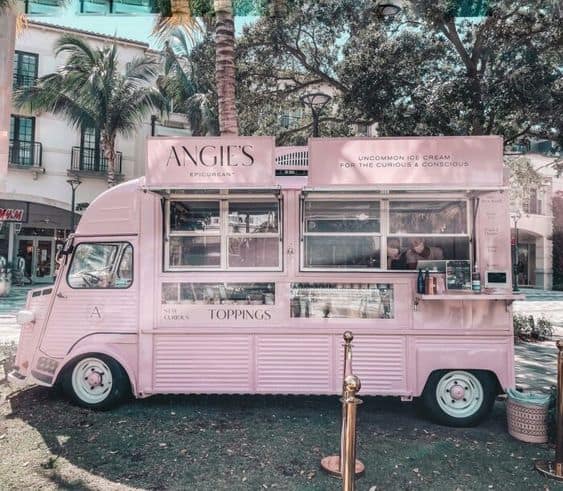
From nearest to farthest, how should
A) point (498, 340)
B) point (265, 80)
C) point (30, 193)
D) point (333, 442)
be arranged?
point (333, 442), point (498, 340), point (265, 80), point (30, 193)

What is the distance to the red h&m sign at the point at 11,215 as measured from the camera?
23562 millimetres

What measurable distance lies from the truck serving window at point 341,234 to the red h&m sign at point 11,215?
74.2 ft

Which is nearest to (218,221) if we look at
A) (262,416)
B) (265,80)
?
(262,416)

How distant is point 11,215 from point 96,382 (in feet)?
71.5

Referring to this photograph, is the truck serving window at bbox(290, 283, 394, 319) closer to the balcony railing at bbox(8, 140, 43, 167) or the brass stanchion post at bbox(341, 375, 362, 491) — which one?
the brass stanchion post at bbox(341, 375, 362, 491)

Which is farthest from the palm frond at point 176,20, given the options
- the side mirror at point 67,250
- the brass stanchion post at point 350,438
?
the brass stanchion post at point 350,438

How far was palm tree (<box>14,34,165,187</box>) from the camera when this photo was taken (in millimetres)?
17875

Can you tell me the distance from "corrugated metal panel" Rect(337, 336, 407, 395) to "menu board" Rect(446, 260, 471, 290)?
82 cm

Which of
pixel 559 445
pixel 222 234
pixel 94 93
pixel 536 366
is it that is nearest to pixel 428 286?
pixel 559 445

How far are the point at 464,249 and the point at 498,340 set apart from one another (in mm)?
1062

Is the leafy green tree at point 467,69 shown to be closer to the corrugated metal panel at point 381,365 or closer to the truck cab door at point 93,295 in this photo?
the corrugated metal panel at point 381,365

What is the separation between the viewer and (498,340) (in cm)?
527

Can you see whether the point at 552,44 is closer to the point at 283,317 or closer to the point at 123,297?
the point at 283,317

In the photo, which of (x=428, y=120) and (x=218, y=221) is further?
(x=428, y=120)
